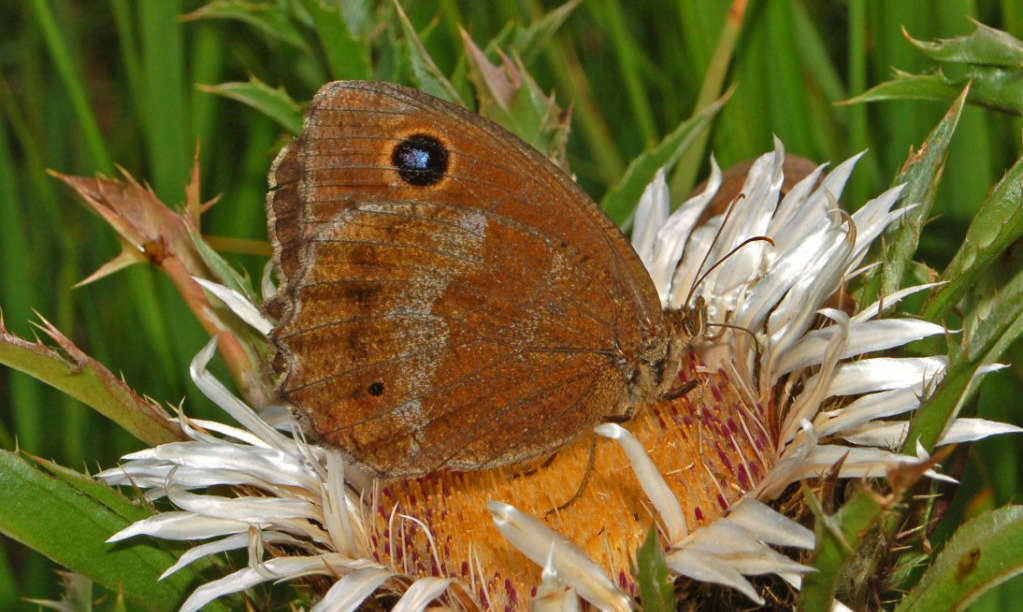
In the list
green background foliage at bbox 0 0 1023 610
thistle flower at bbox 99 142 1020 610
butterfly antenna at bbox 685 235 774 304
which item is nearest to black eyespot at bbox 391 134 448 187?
thistle flower at bbox 99 142 1020 610

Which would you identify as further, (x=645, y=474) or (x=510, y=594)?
(x=510, y=594)

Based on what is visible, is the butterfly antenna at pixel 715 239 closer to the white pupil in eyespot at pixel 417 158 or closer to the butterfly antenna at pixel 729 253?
the butterfly antenna at pixel 729 253

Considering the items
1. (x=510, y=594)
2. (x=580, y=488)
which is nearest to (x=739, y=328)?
(x=580, y=488)

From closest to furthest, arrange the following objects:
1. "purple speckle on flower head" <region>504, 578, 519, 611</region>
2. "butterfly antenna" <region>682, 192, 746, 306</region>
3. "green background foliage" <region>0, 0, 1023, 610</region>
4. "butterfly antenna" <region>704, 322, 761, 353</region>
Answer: "purple speckle on flower head" <region>504, 578, 519, 611</region> → "butterfly antenna" <region>704, 322, 761, 353</region> → "butterfly antenna" <region>682, 192, 746, 306</region> → "green background foliage" <region>0, 0, 1023, 610</region>

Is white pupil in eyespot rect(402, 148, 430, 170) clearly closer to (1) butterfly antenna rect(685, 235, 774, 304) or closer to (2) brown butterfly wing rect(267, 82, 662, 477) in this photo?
(2) brown butterfly wing rect(267, 82, 662, 477)

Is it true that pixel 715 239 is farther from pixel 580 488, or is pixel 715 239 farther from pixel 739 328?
pixel 580 488

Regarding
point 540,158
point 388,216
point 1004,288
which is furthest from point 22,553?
point 1004,288

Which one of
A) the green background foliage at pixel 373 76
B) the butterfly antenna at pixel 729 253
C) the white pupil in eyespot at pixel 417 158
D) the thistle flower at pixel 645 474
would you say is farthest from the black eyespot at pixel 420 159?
the green background foliage at pixel 373 76
